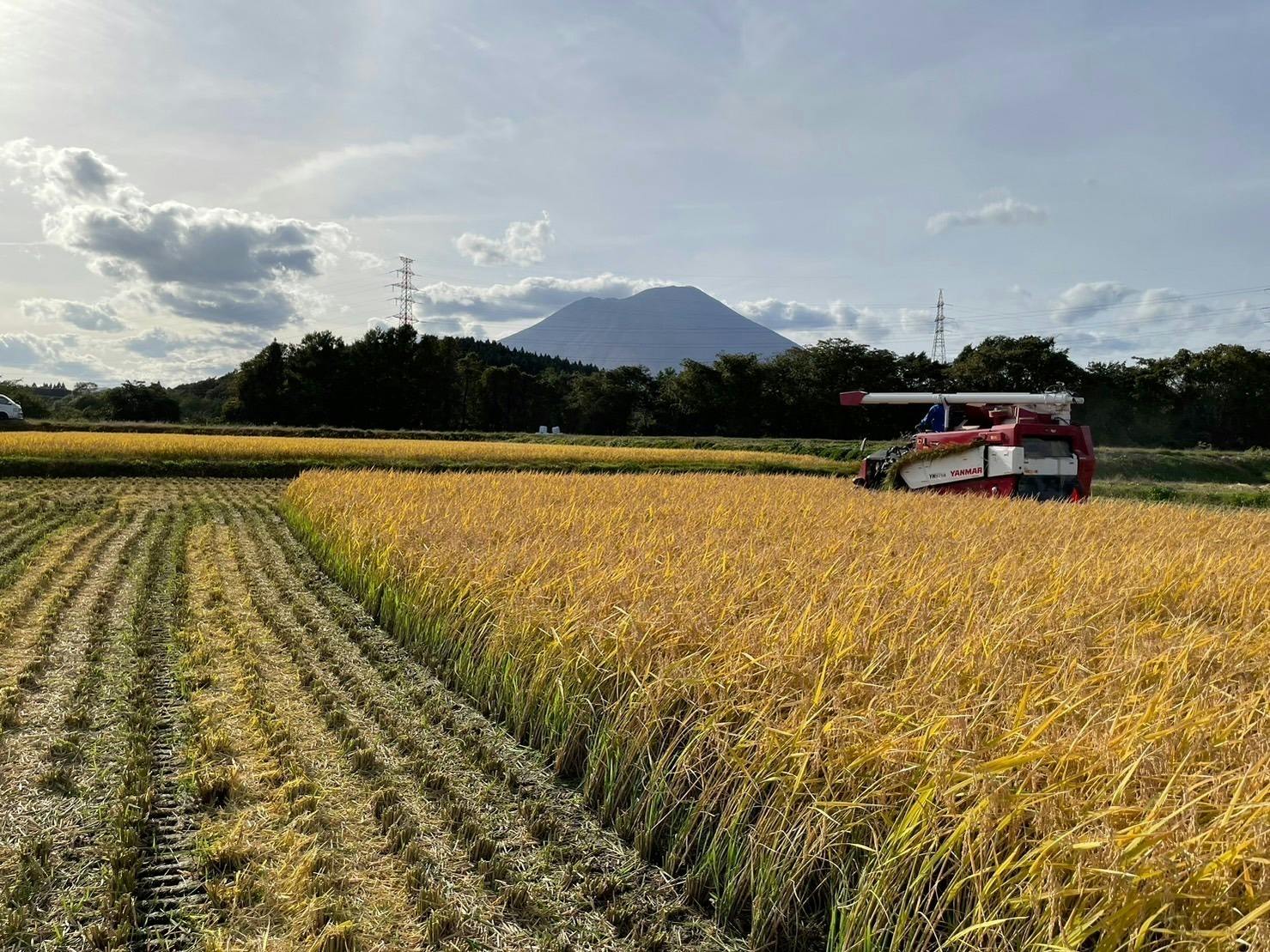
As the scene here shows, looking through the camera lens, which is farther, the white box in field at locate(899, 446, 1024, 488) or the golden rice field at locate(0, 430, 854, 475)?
the golden rice field at locate(0, 430, 854, 475)

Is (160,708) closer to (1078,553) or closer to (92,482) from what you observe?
(1078,553)

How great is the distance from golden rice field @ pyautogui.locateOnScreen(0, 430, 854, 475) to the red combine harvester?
13.5 m

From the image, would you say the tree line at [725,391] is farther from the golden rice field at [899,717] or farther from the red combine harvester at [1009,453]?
the golden rice field at [899,717]

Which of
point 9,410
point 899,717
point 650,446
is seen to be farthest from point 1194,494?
point 9,410

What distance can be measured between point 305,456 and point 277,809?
20.7 metres

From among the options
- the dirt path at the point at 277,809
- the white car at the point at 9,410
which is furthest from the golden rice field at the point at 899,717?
the white car at the point at 9,410

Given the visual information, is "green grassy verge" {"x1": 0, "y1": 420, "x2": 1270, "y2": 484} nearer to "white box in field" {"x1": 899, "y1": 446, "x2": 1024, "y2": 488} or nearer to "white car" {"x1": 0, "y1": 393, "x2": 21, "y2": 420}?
"white car" {"x1": 0, "y1": 393, "x2": 21, "y2": 420}

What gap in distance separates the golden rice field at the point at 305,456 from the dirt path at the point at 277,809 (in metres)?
15.4

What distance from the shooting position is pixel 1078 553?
5973 mm

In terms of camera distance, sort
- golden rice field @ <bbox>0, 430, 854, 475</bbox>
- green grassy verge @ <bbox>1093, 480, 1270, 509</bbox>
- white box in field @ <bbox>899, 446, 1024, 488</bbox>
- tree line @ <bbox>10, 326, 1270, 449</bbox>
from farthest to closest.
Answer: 1. tree line @ <bbox>10, 326, 1270, 449</bbox>
2. golden rice field @ <bbox>0, 430, 854, 475</bbox>
3. green grassy verge @ <bbox>1093, 480, 1270, 509</bbox>
4. white box in field @ <bbox>899, 446, 1024, 488</bbox>

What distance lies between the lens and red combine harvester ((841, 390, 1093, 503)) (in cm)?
1091

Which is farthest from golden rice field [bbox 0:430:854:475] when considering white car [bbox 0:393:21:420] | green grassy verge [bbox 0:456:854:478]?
white car [bbox 0:393:21:420]

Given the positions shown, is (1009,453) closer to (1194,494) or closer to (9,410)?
(1194,494)

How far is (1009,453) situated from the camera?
35.5ft
